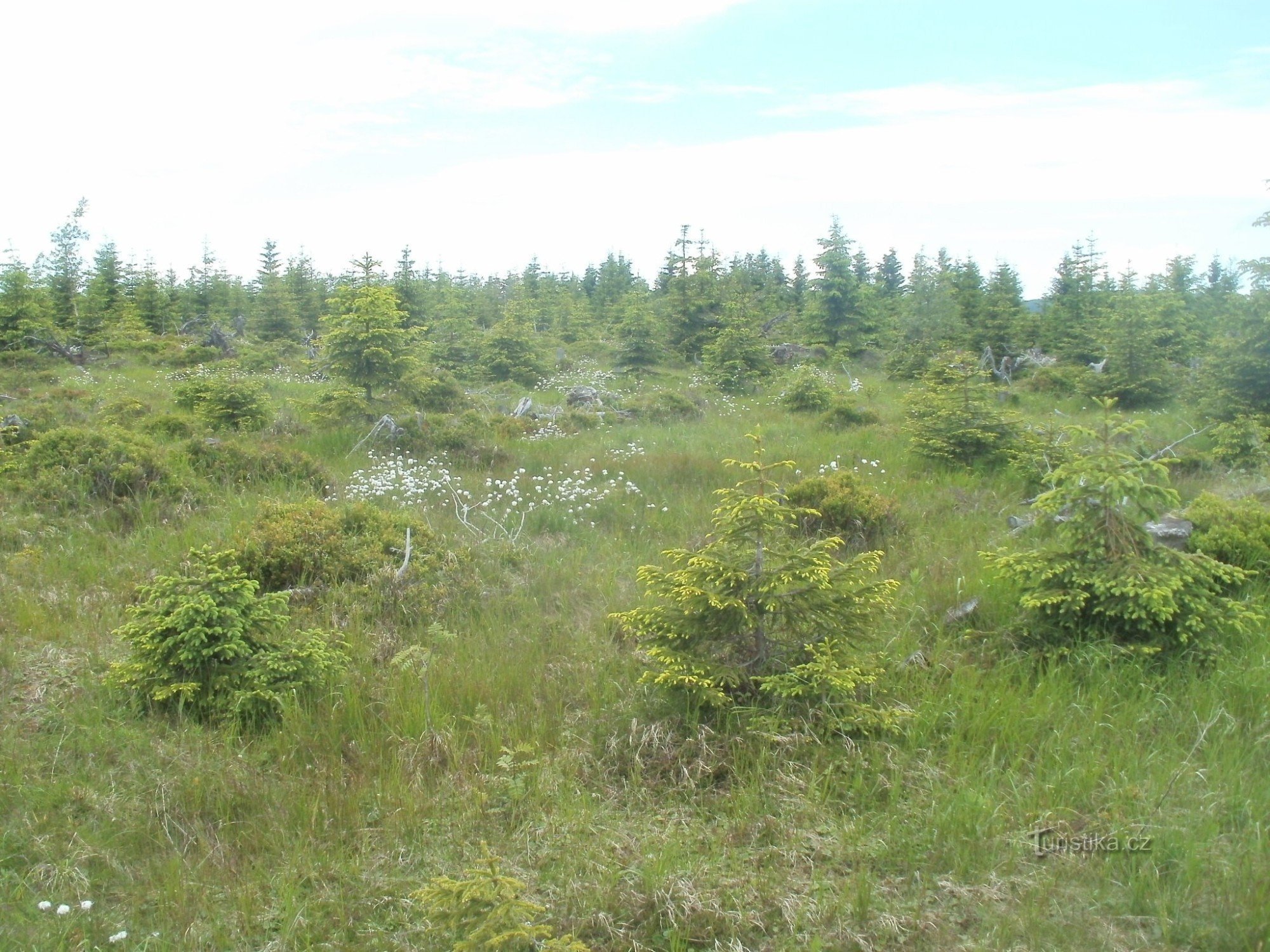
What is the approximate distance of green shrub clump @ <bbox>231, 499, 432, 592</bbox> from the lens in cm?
705

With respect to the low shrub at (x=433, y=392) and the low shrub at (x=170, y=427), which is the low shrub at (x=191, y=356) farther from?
the low shrub at (x=170, y=427)

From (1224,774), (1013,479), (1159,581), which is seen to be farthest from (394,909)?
(1013,479)

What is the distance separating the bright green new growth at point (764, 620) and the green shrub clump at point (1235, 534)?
352cm

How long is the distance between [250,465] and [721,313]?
2277 cm

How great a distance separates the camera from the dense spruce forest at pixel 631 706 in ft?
10.8

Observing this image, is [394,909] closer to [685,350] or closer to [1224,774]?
[1224,774]

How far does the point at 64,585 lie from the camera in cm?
694

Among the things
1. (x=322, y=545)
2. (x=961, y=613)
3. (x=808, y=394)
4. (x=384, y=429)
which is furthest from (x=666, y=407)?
(x=961, y=613)

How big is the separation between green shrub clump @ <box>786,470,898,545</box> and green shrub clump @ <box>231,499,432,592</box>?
405cm

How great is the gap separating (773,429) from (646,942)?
12791 millimetres

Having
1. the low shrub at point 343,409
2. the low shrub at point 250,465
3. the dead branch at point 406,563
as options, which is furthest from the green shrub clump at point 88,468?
the low shrub at point 343,409

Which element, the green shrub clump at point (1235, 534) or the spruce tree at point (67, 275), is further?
the spruce tree at point (67, 275)

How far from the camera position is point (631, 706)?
191 inches

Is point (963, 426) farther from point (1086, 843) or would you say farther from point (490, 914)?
point (490, 914)
